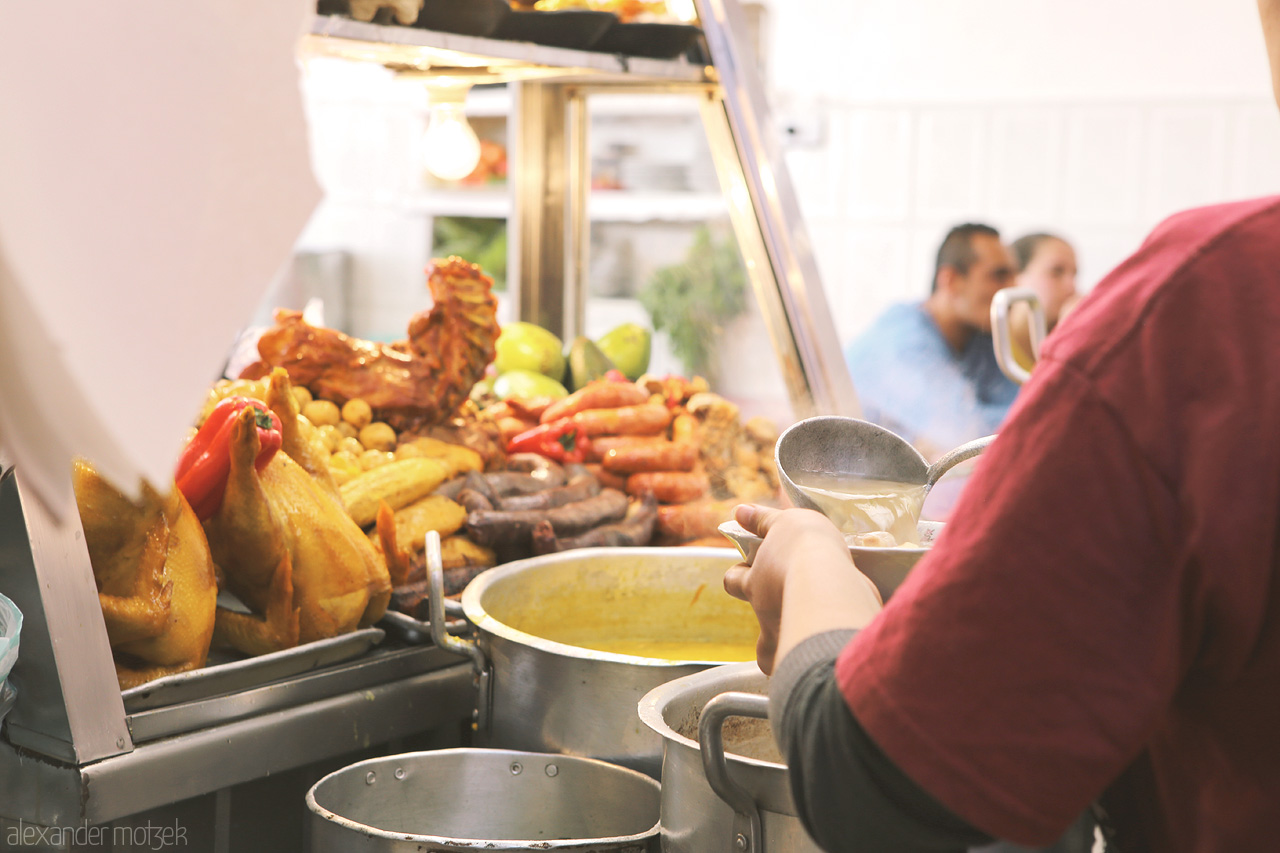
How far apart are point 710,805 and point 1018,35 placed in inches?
224

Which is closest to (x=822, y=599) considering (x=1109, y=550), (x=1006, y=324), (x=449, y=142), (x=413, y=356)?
(x=1109, y=550)

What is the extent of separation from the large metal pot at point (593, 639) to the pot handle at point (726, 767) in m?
0.38

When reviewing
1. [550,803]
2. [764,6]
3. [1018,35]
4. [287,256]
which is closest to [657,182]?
[764,6]

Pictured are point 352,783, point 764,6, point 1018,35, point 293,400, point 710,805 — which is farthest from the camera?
point 764,6

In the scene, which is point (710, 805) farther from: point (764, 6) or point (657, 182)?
point (764, 6)

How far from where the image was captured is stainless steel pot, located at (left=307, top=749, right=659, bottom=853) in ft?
4.97

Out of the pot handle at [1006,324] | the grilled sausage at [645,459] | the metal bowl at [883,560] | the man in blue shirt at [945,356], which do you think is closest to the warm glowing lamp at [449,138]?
the grilled sausage at [645,459]

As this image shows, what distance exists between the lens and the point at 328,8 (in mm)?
1823

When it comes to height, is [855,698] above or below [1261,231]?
below

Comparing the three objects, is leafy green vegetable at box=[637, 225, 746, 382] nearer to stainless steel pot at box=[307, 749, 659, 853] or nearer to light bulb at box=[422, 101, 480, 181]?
light bulb at box=[422, 101, 480, 181]

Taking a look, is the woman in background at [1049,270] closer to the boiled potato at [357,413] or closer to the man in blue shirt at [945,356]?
the man in blue shirt at [945,356]

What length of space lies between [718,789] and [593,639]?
3.46 feet

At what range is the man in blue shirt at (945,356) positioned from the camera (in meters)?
4.97

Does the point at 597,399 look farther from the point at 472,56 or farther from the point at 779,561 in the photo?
the point at 779,561
